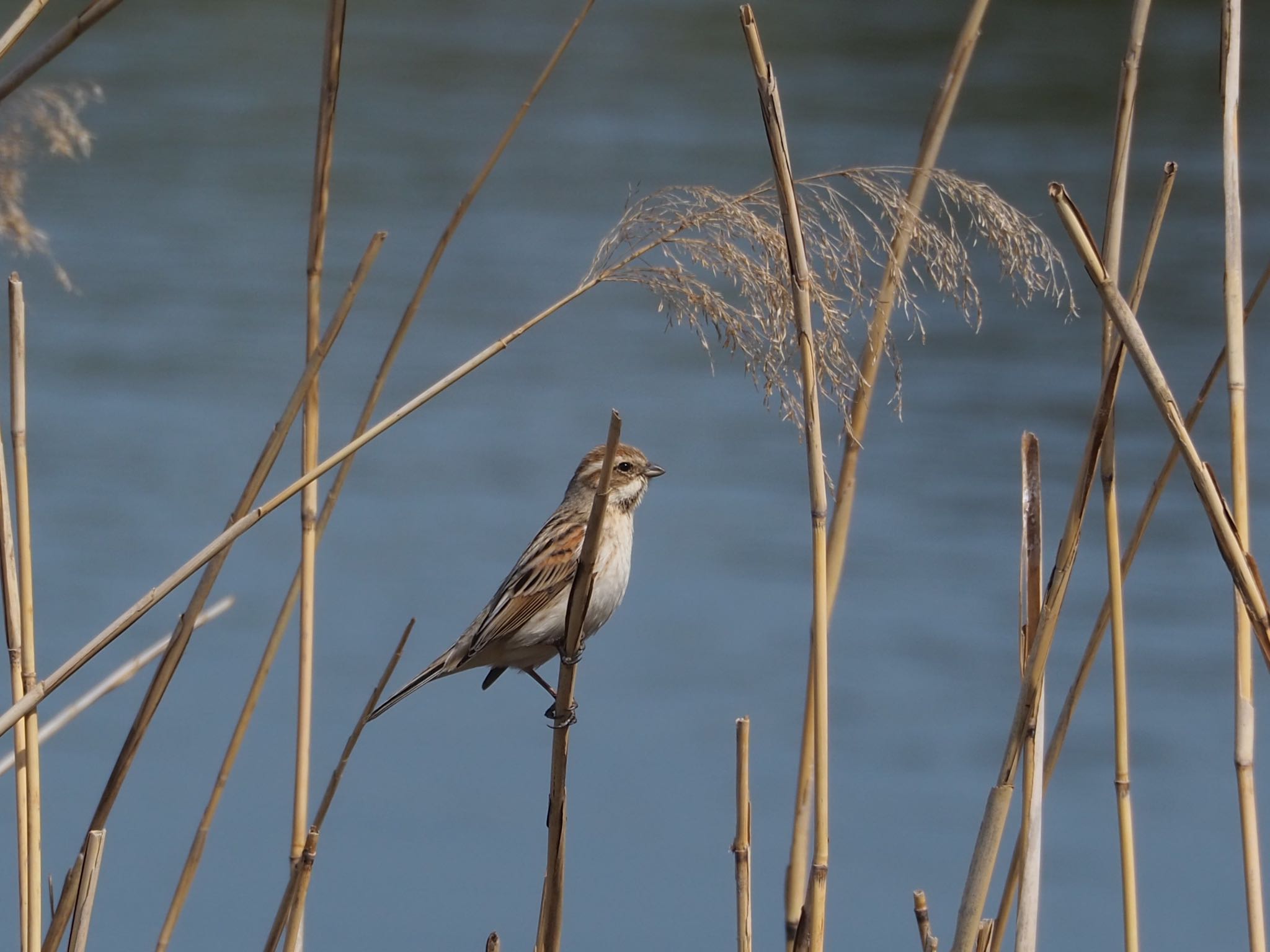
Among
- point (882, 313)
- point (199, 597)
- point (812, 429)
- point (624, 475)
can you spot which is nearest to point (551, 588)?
point (624, 475)

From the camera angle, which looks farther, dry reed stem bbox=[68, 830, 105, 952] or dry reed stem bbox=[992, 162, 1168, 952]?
dry reed stem bbox=[992, 162, 1168, 952]

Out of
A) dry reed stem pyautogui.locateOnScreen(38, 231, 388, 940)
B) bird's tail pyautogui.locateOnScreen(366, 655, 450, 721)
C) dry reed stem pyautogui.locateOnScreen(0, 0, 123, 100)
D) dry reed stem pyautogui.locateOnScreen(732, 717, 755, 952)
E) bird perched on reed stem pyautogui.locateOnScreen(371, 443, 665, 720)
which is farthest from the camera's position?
bird perched on reed stem pyautogui.locateOnScreen(371, 443, 665, 720)

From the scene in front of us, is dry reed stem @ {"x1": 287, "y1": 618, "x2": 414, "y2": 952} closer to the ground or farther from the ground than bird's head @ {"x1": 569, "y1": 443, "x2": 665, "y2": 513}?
closer to the ground

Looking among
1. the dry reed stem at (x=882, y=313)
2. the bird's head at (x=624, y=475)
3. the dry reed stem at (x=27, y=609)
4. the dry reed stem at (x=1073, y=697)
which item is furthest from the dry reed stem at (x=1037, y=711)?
the dry reed stem at (x=27, y=609)

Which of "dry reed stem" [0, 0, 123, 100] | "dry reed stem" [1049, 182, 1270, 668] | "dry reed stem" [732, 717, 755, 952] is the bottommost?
"dry reed stem" [732, 717, 755, 952]

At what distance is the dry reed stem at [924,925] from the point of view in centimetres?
295

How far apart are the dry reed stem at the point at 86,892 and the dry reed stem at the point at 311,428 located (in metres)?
0.40

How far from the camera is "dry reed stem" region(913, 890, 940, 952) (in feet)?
9.67

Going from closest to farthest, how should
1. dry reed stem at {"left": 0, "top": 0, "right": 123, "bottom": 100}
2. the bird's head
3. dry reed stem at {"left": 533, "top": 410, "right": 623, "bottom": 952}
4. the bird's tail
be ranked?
1. dry reed stem at {"left": 0, "top": 0, "right": 123, "bottom": 100}
2. dry reed stem at {"left": 533, "top": 410, "right": 623, "bottom": 952}
3. the bird's tail
4. the bird's head

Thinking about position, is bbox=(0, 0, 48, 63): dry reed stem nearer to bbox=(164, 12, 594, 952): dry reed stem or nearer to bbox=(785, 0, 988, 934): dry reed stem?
bbox=(164, 12, 594, 952): dry reed stem

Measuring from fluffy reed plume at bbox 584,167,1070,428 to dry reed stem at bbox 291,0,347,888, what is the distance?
0.50 m

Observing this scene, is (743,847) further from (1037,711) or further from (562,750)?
(1037,711)

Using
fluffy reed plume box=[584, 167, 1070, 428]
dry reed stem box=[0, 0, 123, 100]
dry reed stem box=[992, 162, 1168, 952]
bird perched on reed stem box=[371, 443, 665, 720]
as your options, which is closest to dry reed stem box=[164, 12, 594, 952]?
A: fluffy reed plume box=[584, 167, 1070, 428]

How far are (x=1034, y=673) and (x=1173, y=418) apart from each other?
470mm
